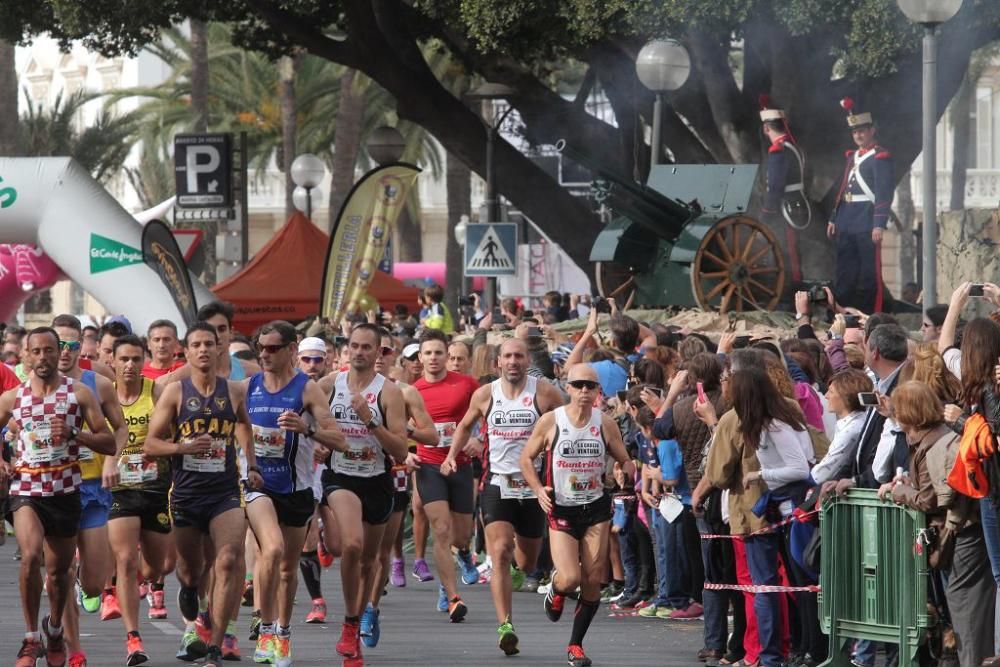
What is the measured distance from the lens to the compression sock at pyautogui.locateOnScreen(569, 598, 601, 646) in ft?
A: 36.1

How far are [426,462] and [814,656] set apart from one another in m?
4.16

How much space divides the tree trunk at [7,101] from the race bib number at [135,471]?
85.6 feet

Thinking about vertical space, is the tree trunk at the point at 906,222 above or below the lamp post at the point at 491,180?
above

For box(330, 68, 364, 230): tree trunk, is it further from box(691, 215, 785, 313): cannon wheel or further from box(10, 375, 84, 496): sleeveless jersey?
box(10, 375, 84, 496): sleeveless jersey

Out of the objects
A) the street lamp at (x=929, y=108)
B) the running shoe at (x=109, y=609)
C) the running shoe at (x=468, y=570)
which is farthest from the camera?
the running shoe at (x=468, y=570)

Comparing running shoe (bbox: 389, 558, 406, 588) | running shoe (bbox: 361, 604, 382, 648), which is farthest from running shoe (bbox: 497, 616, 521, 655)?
running shoe (bbox: 389, 558, 406, 588)

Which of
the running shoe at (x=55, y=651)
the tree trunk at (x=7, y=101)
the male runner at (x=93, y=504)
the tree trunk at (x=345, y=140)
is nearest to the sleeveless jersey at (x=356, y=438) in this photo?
the male runner at (x=93, y=504)

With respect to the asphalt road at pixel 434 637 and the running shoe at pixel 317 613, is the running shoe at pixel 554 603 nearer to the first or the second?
the asphalt road at pixel 434 637

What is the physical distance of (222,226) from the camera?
3275cm

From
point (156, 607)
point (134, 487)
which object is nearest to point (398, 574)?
point (156, 607)

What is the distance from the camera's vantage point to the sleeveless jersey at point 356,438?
11.4m

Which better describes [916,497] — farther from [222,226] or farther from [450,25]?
[222,226]

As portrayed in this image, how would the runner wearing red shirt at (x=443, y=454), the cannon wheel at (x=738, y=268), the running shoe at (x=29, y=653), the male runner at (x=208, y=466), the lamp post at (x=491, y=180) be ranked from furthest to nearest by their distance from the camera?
the lamp post at (x=491, y=180) → the cannon wheel at (x=738, y=268) → the runner wearing red shirt at (x=443, y=454) → the male runner at (x=208, y=466) → the running shoe at (x=29, y=653)

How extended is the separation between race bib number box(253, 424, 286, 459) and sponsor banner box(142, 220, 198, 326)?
13181 millimetres
